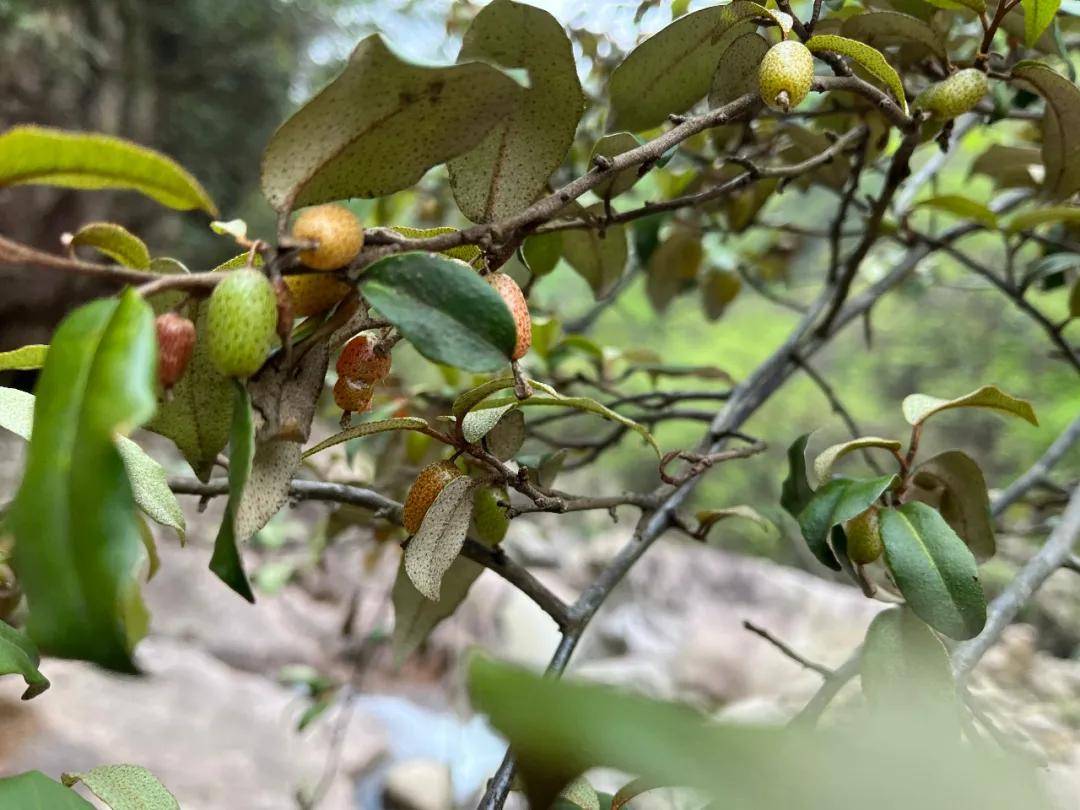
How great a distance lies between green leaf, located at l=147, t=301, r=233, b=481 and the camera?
342 millimetres

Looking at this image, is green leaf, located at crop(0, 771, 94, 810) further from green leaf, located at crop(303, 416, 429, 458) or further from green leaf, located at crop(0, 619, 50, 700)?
green leaf, located at crop(303, 416, 429, 458)

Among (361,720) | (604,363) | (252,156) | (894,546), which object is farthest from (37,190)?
(894,546)

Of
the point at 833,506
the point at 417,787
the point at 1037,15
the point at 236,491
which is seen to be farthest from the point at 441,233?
the point at 417,787

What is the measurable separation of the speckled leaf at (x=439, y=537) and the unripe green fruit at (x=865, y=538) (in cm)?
22

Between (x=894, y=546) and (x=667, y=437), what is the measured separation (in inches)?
152

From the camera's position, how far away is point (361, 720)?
2.28 metres

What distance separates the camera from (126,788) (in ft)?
1.26

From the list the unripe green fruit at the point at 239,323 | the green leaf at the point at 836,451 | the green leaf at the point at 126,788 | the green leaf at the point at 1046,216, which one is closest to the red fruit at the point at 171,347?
the unripe green fruit at the point at 239,323

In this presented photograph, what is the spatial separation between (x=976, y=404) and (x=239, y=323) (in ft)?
1.37

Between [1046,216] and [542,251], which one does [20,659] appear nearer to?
[542,251]

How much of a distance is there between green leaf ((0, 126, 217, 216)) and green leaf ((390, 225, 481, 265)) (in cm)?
9

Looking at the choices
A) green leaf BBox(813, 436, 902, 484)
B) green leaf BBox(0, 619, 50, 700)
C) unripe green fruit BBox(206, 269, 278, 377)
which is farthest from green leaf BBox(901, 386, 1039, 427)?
green leaf BBox(0, 619, 50, 700)

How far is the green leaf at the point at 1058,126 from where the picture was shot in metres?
0.48

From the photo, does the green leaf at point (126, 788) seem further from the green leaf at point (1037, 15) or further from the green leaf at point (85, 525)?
the green leaf at point (1037, 15)
